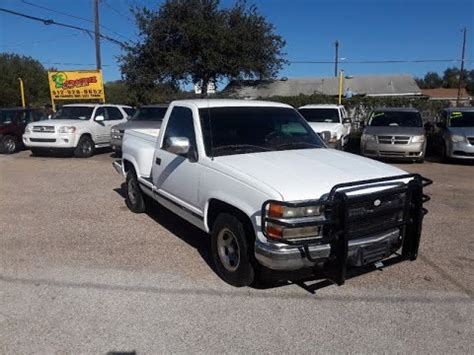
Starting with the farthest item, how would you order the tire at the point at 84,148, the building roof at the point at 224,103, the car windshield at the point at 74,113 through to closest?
the car windshield at the point at 74,113, the tire at the point at 84,148, the building roof at the point at 224,103

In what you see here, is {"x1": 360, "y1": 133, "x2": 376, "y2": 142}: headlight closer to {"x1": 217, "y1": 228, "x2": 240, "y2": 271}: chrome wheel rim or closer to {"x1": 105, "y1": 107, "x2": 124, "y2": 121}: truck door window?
{"x1": 105, "y1": 107, "x2": 124, "y2": 121}: truck door window

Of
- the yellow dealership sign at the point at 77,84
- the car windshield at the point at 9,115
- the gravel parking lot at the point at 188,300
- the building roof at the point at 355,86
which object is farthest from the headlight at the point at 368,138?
the building roof at the point at 355,86

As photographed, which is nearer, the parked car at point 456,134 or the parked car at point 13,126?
the parked car at point 456,134

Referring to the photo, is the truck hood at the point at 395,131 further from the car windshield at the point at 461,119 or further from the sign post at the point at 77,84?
the sign post at the point at 77,84

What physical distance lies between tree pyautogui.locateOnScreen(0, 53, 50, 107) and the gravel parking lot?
52.2 meters

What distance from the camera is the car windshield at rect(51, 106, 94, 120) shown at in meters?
15.6

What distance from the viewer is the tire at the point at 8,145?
15930 millimetres

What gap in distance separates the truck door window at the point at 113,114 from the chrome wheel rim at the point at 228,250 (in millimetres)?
12851

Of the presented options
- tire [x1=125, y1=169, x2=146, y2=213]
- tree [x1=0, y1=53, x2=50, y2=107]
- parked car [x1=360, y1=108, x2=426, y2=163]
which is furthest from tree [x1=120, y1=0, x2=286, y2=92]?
tree [x1=0, y1=53, x2=50, y2=107]

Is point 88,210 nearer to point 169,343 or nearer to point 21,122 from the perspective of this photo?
point 169,343

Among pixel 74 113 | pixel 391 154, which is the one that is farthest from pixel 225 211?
pixel 74 113

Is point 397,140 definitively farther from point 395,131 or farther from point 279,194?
point 279,194

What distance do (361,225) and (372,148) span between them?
10117mm

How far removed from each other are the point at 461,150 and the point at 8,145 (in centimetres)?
1511
